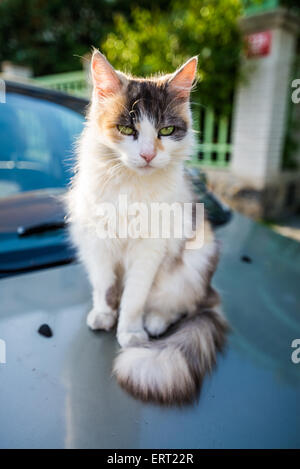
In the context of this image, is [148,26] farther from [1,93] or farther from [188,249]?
[188,249]

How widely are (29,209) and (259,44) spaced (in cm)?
365

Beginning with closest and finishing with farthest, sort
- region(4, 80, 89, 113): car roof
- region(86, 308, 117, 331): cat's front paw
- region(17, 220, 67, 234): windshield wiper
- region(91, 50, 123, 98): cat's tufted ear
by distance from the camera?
region(91, 50, 123, 98): cat's tufted ear < region(86, 308, 117, 331): cat's front paw < region(17, 220, 67, 234): windshield wiper < region(4, 80, 89, 113): car roof

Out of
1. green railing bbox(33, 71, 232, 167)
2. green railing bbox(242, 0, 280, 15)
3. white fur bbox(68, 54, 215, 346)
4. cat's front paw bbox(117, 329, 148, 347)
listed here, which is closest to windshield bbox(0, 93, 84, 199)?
white fur bbox(68, 54, 215, 346)

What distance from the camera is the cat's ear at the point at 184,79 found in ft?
2.62

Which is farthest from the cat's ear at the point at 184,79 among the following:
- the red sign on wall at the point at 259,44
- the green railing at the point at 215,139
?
the green railing at the point at 215,139

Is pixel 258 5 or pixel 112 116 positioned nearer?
pixel 112 116

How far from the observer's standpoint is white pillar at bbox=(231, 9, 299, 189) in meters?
3.58

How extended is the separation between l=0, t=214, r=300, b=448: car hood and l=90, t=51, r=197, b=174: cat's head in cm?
48

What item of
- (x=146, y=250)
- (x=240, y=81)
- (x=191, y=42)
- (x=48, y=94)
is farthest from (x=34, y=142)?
(x=240, y=81)

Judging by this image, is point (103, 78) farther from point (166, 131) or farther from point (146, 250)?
point (146, 250)

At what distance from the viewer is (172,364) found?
0.75 m

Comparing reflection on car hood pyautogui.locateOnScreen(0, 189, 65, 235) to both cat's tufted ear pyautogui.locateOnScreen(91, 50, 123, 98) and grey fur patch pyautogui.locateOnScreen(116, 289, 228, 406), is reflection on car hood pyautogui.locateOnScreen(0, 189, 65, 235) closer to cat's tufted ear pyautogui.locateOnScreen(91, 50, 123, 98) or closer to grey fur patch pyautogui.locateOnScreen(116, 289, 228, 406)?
cat's tufted ear pyautogui.locateOnScreen(91, 50, 123, 98)
